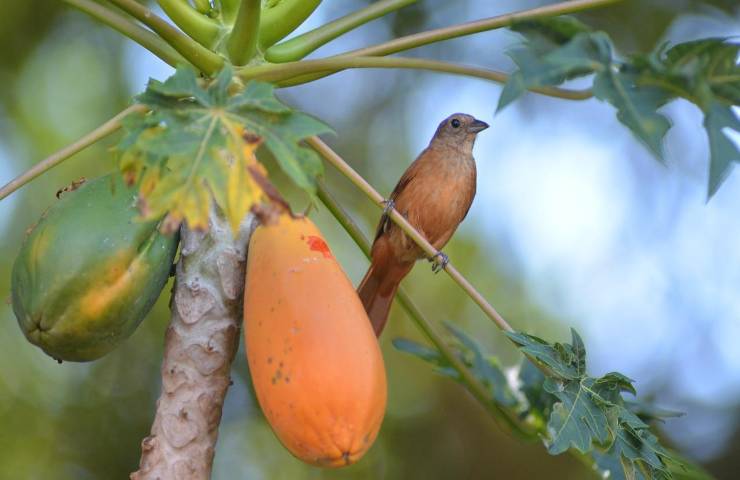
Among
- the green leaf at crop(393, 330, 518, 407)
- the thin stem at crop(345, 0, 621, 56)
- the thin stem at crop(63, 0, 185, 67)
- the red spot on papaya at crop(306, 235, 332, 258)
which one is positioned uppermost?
the thin stem at crop(345, 0, 621, 56)

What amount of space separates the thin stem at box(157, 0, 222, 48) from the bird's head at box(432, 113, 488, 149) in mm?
1520

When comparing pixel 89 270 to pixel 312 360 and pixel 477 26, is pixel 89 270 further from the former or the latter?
pixel 477 26

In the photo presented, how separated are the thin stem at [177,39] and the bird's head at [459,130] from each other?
5.37 ft

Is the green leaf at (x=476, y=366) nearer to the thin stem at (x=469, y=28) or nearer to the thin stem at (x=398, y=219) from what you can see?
the thin stem at (x=398, y=219)

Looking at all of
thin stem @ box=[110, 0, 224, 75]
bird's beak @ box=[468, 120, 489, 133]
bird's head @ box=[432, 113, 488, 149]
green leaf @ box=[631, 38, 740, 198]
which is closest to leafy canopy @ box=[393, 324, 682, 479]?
green leaf @ box=[631, 38, 740, 198]

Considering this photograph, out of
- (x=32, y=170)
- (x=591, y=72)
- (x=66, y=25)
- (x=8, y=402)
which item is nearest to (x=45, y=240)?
(x=32, y=170)

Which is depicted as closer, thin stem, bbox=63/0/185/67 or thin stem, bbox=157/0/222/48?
thin stem, bbox=63/0/185/67

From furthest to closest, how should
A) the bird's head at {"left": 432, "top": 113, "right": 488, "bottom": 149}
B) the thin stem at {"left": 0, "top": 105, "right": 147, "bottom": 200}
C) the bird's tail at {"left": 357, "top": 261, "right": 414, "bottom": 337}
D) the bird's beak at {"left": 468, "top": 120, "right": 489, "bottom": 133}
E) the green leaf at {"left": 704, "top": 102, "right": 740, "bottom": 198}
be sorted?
1. the bird's beak at {"left": 468, "top": 120, "right": 489, "bottom": 133}
2. the bird's head at {"left": 432, "top": 113, "right": 488, "bottom": 149}
3. the bird's tail at {"left": 357, "top": 261, "right": 414, "bottom": 337}
4. the thin stem at {"left": 0, "top": 105, "right": 147, "bottom": 200}
5. the green leaf at {"left": 704, "top": 102, "right": 740, "bottom": 198}

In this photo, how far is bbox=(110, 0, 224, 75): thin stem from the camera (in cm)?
235

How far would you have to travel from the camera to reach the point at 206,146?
75.0 inches

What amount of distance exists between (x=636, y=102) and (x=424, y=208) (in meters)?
1.82

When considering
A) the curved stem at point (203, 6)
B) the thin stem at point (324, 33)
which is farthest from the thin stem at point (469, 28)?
the curved stem at point (203, 6)

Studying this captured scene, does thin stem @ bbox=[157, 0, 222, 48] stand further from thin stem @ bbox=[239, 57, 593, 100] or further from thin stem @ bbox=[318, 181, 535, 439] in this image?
thin stem @ bbox=[318, 181, 535, 439]

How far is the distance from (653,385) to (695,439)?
13.5 inches
